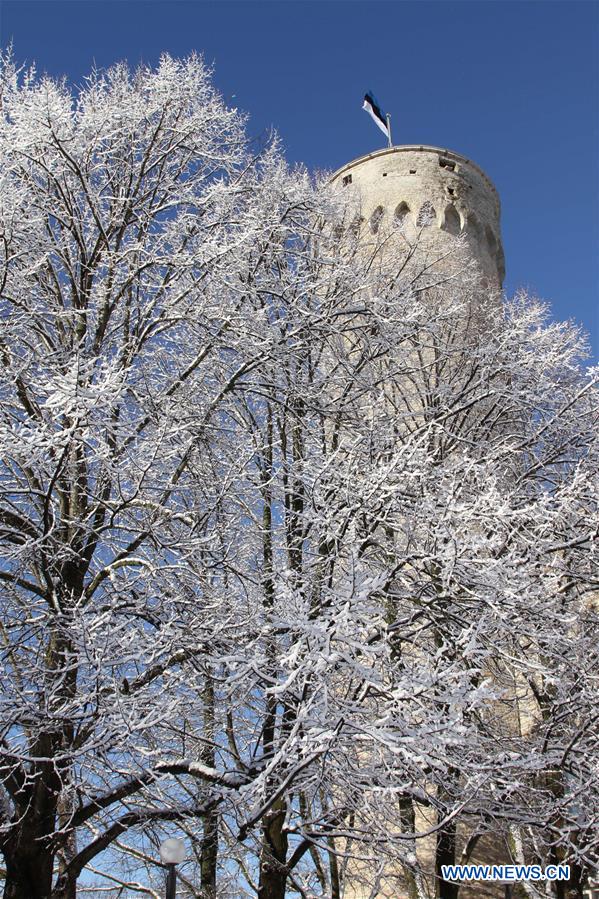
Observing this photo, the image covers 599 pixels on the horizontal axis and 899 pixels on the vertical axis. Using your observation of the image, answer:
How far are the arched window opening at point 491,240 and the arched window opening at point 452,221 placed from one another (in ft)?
3.40

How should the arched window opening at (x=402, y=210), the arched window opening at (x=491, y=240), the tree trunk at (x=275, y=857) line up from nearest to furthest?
the tree trunk at (x=275, y=857), the arched window opening at (x=402, y=210), the arched window opening at (x=491, y=240)

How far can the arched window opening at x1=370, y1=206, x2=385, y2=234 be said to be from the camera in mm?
18134

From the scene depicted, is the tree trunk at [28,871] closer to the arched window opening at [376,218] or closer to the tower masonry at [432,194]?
the arched window opening at [376,218]

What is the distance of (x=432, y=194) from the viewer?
1927 cm

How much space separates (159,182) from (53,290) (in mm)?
1347

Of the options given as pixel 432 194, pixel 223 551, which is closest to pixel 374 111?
pixel 432 194

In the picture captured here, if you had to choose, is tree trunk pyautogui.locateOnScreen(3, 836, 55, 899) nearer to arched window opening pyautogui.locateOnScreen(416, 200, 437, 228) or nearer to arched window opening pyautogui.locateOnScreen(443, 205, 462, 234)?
arched window opening pyautogui.locateOnScreen(416, 200, 437, 228)

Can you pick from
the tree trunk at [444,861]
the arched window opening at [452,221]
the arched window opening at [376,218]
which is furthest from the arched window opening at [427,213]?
the tree trunk at [444,861]

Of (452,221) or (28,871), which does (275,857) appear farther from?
(452,221)

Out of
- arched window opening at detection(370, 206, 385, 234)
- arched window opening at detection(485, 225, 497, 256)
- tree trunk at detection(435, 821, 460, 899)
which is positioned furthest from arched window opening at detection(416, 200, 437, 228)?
tree trunk at detection(435, 821, 460, 899)

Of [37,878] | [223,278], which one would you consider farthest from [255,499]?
[37,878]

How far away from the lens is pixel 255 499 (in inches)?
286

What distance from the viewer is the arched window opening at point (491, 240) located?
19938 millimetres

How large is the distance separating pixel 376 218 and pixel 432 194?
1.64 m
